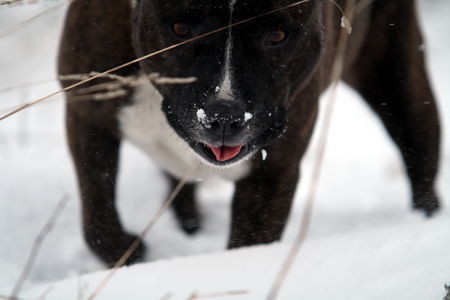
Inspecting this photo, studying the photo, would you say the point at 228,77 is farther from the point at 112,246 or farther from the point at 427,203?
the point at 427,203

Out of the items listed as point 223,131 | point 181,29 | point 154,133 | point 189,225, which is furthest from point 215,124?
point 189,225

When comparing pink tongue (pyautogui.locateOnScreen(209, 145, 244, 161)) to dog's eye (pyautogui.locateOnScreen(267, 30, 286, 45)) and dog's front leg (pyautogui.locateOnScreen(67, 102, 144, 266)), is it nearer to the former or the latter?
dog's eye (pyautogui.locateOnScreen(267, 30, 286, 45))

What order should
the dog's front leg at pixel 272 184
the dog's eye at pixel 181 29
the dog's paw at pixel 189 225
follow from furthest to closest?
the dog's paw at pixel 189 225 < the dog's front leg at pixel 272 184 < the dog's eye at pixel 181 29

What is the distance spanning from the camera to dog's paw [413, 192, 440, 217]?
11.2 feet

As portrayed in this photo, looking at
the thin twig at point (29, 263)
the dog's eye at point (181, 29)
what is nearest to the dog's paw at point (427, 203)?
the dog's eye at point (181, 29)

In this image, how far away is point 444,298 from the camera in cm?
171

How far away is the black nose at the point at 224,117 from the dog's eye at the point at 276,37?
0.27 metres

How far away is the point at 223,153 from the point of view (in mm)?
2365

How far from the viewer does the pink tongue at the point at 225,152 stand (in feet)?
7.73

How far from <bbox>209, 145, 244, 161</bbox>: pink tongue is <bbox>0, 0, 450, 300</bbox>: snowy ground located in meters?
0.32

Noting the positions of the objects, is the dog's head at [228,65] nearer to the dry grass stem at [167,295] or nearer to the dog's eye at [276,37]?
the dog's eye at [276,37]

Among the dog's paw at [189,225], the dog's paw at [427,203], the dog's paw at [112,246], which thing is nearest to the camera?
the dog's paw at [112,246]

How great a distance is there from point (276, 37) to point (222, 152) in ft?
1.38

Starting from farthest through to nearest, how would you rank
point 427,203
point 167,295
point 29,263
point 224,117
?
point 427,203 < point 29,263 < point 224,117 < point 167,295
